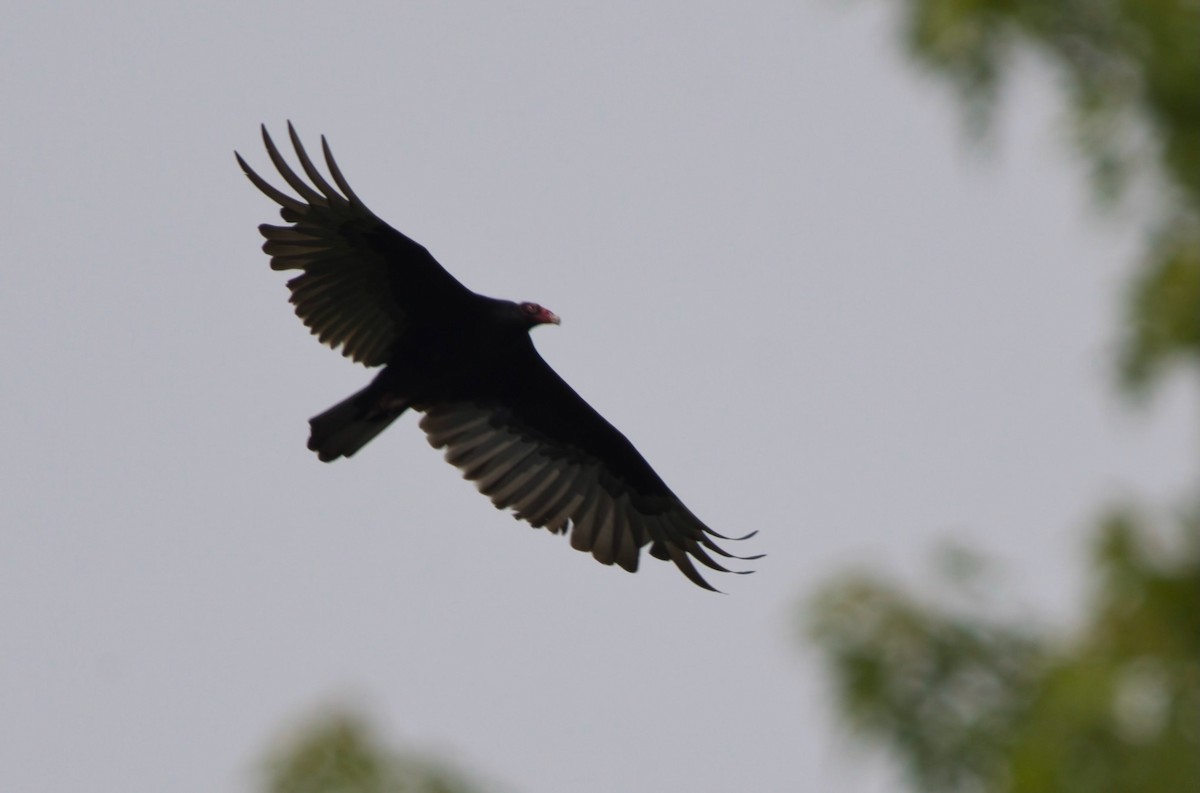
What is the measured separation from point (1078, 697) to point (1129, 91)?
51.7 inches

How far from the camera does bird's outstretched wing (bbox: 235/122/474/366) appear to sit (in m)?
7.70

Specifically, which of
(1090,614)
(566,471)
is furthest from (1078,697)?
(566,471)

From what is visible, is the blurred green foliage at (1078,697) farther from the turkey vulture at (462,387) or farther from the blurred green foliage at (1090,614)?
the turkey vulture at (462,387)

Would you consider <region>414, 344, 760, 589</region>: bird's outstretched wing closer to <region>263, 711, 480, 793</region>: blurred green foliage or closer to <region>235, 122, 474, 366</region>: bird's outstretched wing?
<region>235, 122, 474, 366</region>: bird's outstretched wing

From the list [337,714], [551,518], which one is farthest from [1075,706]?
[551,518]

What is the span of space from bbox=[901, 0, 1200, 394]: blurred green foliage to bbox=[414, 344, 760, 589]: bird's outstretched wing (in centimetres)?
540

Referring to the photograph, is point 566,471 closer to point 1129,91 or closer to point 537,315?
point 537,315

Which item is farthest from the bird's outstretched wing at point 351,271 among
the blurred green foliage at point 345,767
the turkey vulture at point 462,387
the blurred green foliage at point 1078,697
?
the blurred green foliage at point 1078,697

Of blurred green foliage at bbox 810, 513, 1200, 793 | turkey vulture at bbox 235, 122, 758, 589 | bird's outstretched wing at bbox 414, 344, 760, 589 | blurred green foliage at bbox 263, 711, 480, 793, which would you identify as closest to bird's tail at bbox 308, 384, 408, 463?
turkey vulture at bbox 235, 122, 758, 589

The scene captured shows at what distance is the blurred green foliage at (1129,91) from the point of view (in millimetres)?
2922

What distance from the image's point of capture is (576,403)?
8711mm

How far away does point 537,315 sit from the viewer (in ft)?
26.2

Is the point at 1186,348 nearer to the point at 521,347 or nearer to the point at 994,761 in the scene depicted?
the point at 994,761

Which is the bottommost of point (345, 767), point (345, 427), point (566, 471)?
point (345, 767)
